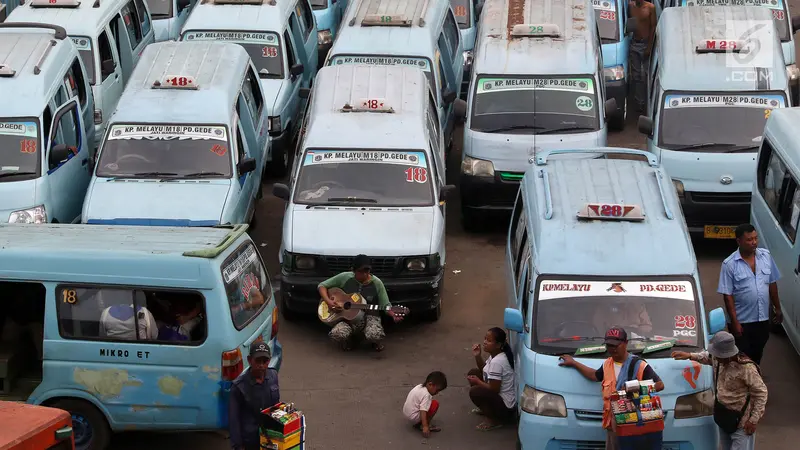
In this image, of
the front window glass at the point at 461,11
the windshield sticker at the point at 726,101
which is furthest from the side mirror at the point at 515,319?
the front window glass at the point at 461,11

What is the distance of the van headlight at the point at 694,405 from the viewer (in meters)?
9.64

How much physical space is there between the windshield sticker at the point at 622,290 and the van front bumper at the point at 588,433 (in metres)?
0.99

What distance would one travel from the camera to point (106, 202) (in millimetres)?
13781

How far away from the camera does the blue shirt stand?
11.3 meters

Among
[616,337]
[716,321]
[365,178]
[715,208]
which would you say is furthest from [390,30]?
[616,337]

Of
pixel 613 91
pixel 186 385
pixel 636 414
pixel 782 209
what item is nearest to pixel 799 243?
pixel 782 209

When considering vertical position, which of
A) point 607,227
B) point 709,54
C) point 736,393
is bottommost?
point 709,54

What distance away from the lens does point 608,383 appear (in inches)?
371

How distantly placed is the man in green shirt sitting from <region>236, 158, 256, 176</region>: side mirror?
2.21 meters

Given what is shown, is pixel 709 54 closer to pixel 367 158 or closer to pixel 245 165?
pixel 367 158

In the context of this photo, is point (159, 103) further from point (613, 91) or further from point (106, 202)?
point (613, 91)

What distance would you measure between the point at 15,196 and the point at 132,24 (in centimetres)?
594

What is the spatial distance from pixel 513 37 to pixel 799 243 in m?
6.01

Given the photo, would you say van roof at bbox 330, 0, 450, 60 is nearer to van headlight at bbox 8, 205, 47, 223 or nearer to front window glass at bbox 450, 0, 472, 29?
front window glass at bbox 450, 0, 472, 29
